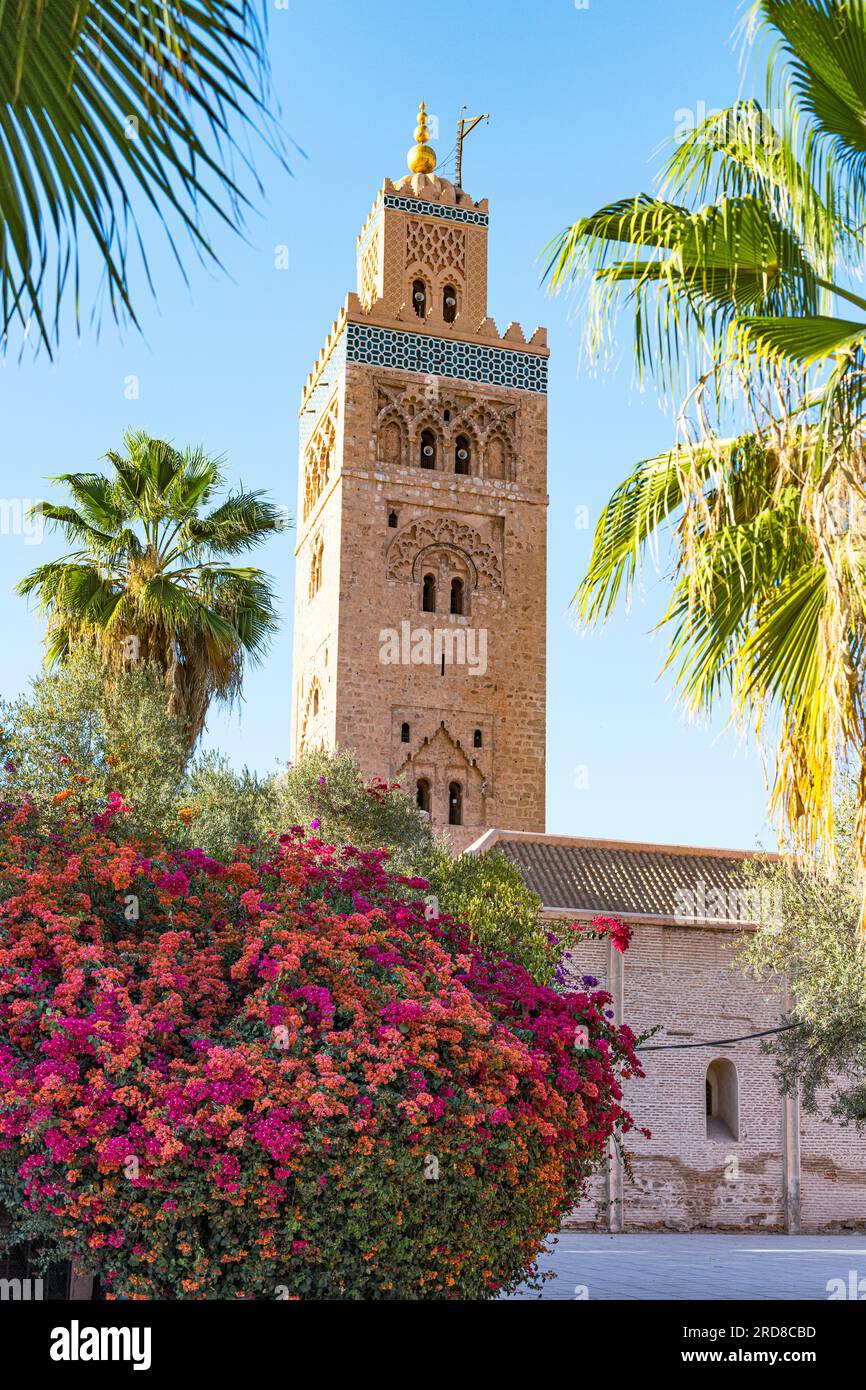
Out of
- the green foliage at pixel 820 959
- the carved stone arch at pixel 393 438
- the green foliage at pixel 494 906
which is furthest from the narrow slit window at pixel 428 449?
the green foliage at pixel 820 959

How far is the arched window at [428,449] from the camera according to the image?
3340 cm

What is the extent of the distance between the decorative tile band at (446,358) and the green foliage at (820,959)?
2064cm

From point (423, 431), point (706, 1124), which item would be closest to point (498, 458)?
point (423, 431)

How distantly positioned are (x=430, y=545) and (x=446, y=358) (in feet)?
15.2

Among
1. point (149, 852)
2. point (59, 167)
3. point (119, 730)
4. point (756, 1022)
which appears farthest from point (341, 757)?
point (59, 167)

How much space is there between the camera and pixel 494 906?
42.8 feet

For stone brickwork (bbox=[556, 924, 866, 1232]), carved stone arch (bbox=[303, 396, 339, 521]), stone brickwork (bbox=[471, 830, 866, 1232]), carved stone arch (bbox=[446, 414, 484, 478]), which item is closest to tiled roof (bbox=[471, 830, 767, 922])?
stone brickwork (bbox=[471, 830, 866, 1232])

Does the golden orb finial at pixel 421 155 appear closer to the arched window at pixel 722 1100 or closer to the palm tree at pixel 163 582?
the palm tree at pixel 163 582

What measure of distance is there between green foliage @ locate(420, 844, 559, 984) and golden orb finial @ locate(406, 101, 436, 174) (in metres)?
25.0
